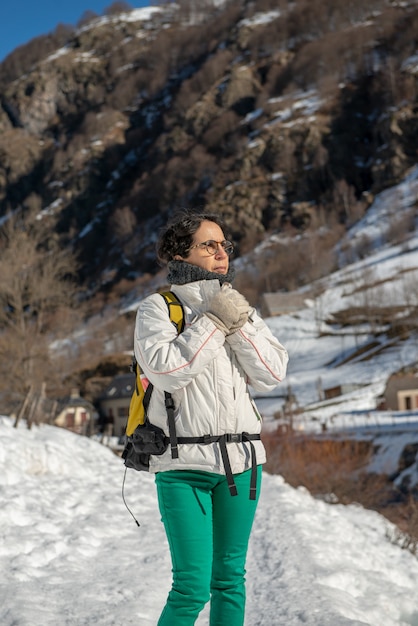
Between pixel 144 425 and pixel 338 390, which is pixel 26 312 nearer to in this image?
pixel 338 390

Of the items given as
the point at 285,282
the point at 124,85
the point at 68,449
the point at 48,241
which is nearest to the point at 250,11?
the point at 124,85

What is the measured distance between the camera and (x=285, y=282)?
81.3 metres

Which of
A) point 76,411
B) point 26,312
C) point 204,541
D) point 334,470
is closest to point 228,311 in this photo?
point 204,541

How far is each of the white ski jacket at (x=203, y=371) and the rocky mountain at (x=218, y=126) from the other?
76.6 meters

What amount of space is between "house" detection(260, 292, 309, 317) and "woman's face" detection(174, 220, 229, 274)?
62028 mm

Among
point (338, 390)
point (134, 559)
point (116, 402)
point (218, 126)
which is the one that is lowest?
point (134, 559)

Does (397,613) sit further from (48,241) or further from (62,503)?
(48,241)

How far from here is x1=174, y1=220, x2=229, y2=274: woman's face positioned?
300 centimetres

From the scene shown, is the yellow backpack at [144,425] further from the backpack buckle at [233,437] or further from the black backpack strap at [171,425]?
the backpack buckle at [233,437]

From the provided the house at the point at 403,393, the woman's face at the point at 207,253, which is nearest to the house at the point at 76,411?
the house at the point at 403,393

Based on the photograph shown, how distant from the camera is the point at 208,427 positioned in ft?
8.88

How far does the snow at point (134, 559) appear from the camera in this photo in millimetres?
4172

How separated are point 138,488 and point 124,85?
177 meters

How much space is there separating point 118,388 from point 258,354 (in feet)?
155
